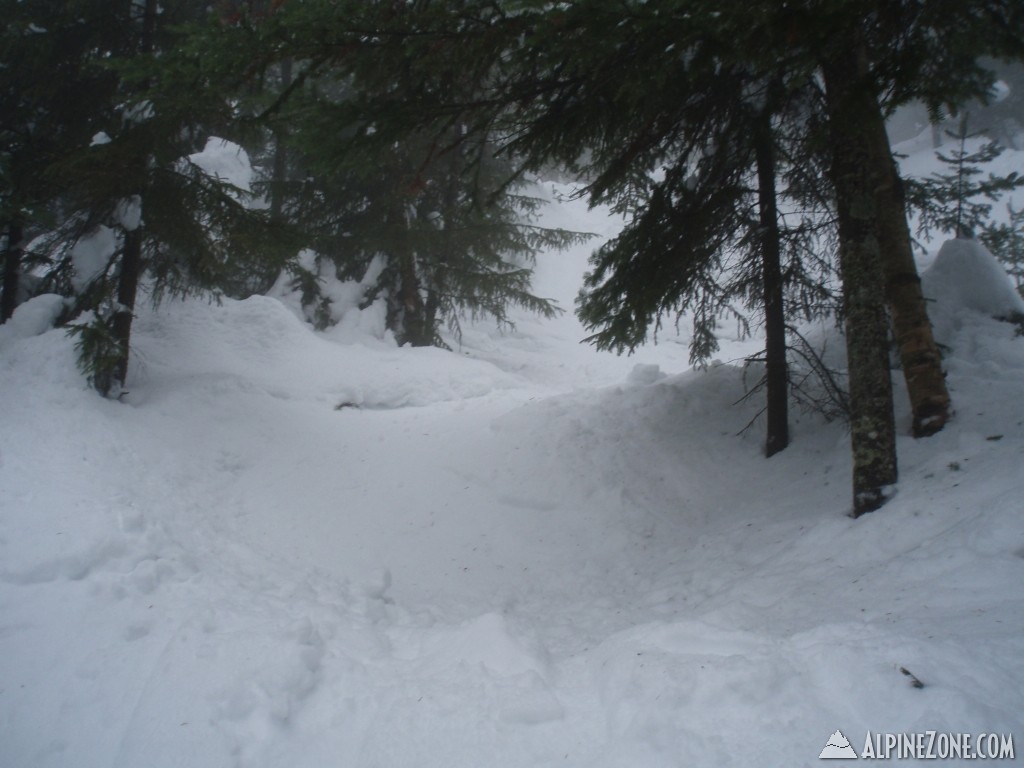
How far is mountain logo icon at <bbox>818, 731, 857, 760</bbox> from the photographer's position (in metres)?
2.28

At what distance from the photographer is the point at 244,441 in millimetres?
7926

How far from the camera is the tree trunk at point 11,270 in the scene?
9.08 meters

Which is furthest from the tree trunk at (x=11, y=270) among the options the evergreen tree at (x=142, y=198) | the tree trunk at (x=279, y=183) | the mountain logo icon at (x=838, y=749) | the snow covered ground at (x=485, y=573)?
the mountain logo icon at (x=838, y=749)

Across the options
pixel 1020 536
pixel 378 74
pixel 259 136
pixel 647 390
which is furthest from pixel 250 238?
pixel 1020 536

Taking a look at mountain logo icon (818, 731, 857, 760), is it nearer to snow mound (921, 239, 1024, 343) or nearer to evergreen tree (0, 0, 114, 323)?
snow mound (921, 239, 1024, 343)

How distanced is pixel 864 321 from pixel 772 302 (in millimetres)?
2231

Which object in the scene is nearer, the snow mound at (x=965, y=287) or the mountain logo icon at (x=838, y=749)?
the mountain logo icon at (x=838, y=749)

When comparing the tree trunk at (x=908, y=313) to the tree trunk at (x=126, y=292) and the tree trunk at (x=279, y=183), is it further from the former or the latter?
the tree trunk at (x=279, y=183)

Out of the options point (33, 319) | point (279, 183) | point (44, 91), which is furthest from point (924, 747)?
point (279, 183)

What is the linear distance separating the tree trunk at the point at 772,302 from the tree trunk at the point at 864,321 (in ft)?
6.07

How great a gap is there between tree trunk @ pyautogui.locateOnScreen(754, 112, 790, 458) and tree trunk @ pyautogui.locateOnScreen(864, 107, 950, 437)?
4.51 ft

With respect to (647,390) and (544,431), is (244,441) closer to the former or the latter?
(544,431)

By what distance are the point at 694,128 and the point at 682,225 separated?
3.78 ft

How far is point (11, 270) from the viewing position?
9.24 m
